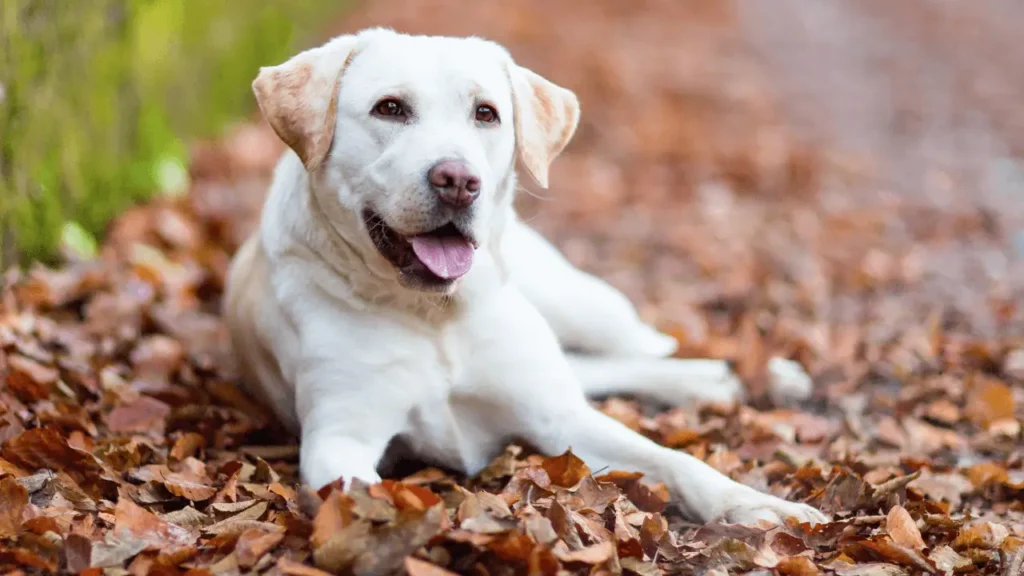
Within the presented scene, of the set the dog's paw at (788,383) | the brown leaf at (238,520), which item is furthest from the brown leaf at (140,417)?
the dog's paw at (788,383)

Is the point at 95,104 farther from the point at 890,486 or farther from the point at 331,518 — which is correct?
the point at 890,486

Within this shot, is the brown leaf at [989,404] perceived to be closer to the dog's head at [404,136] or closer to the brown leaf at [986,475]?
the brown leaf at [986,475]

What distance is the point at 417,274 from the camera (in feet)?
10.3

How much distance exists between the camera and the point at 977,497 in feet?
11.4

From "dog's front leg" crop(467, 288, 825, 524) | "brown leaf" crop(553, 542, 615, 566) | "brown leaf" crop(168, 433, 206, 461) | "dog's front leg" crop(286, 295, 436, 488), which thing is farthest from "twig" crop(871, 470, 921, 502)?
"brown leaf" crop(168, 433, 206, 461)

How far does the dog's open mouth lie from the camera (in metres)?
3.13

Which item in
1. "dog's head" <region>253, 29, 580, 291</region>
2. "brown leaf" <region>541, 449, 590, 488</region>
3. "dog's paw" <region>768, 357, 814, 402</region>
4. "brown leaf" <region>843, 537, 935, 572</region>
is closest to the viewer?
"brown leaf" <region>843, 537, 935, 572</region>

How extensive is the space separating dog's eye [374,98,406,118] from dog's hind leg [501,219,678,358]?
3.59 ft

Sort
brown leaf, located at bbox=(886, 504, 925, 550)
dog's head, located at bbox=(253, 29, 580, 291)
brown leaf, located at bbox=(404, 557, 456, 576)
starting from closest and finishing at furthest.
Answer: brown leaf, located at bbox=(404, 557, 456, 576), brown leaf, located at bbox=(886, 504, 925, 550), dog's head, located at bbox=(253, 29, 580, 291)

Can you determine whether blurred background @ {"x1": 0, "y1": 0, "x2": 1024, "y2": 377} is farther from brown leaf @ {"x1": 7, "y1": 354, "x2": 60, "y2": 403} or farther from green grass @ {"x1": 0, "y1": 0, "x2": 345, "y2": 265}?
brown leaf @ {"x1": 7, "y1": 354, "x2": 60, "y2": 403}

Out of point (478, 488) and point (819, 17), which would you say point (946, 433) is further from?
point (819, 17)

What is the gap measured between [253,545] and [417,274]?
87 centimetres

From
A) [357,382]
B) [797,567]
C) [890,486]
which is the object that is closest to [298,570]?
[357,382]

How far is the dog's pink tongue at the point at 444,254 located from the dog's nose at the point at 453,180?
164mm
